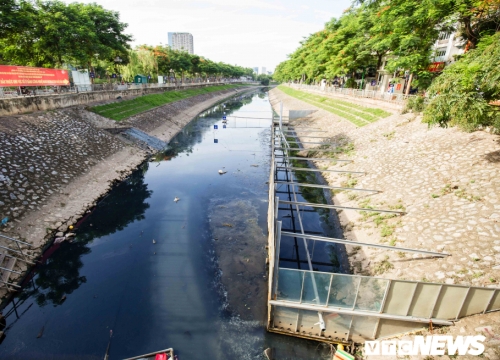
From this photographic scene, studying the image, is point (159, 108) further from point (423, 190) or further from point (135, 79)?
point (423, 190)

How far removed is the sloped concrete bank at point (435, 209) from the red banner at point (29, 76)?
92.9 ft

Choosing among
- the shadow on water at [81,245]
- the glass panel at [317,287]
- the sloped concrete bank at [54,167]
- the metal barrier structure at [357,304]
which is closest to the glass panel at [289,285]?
the metal barrier structure at [357,304]

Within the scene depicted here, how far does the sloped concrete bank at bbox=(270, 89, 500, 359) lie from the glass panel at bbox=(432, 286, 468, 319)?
0.38 metres

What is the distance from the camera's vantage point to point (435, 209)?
44.5 ft

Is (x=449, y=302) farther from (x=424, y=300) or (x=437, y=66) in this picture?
(x=437, y=66)

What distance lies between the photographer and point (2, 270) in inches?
471

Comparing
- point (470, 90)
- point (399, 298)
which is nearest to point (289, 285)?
point (399, 298)

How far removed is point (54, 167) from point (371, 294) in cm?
2206

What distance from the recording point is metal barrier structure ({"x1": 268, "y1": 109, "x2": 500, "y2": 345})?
8.43 meters

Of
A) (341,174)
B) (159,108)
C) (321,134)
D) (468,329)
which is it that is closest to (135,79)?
(159,108)

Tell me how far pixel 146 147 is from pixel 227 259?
2289 centimetres

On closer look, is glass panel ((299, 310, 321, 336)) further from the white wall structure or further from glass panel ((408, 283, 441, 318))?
the white wall structure

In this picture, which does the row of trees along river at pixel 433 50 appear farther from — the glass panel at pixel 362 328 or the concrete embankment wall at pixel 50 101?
the concrete embankment wall at pixel 50 101

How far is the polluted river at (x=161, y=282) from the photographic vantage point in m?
9.95
